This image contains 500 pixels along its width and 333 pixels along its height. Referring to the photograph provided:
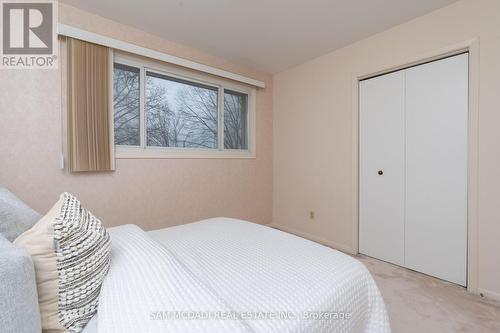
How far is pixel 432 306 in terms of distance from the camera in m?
1.73

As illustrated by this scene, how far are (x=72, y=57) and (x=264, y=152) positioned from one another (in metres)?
2.53

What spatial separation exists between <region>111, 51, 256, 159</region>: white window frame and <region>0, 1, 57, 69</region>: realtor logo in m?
0.51

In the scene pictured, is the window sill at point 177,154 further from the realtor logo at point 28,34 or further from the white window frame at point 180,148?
the realtor logo at point 28,34

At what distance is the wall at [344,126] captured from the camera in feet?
6.03

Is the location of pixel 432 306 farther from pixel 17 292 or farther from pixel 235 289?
pixel 17 292

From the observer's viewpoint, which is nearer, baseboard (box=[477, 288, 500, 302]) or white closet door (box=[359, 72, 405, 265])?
baseboard (box=[477, 288, 500, 302])

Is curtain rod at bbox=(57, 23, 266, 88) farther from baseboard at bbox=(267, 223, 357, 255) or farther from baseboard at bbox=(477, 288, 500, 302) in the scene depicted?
baseboard at bbox=(477, 288, 500, 302)

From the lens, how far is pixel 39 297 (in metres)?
0.69

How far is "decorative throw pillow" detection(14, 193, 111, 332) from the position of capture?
702mm

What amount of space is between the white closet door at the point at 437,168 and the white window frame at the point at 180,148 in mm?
1993

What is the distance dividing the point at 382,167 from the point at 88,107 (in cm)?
303

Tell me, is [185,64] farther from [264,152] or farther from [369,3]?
[369,3]

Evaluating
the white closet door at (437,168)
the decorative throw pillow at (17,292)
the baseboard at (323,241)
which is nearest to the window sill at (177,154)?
the baseboard at (323,241)

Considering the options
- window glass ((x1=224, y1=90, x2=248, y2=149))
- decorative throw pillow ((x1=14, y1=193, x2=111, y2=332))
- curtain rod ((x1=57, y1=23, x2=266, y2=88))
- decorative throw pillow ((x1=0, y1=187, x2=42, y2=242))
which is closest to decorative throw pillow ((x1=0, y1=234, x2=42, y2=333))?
decorative throw pillow ((x1=14, y1=193, x2=111, y2=332))
